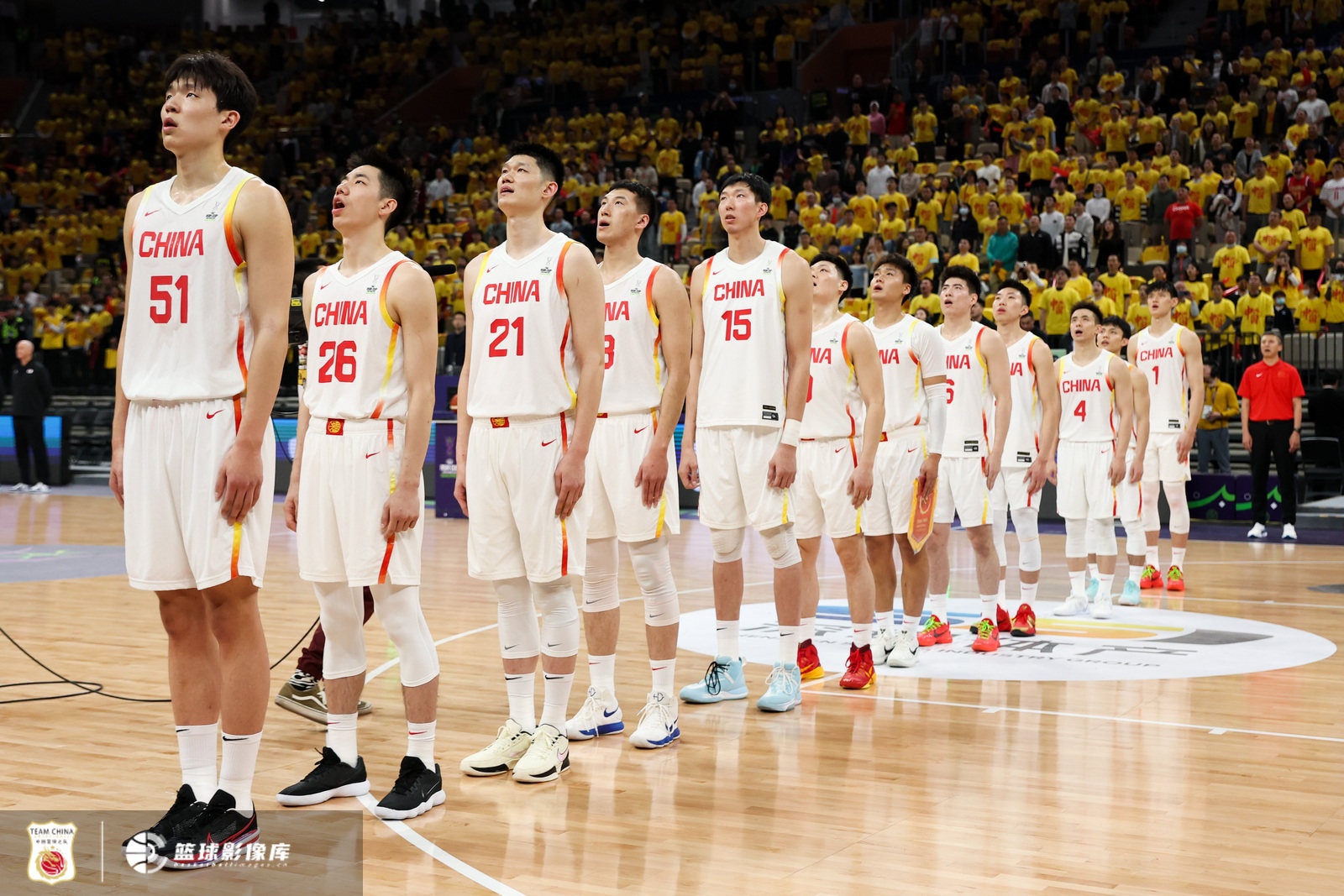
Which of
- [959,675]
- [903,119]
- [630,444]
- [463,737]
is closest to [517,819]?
[463,737]

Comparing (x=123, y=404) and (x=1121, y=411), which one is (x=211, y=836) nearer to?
(x=123, y=404)

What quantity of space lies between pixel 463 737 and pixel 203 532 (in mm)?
2104

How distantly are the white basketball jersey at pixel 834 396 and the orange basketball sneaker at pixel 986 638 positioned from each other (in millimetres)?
1704

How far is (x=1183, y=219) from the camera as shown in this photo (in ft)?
55.7

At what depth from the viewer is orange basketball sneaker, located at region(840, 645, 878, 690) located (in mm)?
6391

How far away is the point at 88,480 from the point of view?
20.5 m

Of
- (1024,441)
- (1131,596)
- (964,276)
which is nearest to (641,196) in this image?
(964,276)

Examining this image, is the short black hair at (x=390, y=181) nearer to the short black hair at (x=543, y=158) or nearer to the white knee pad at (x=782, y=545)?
the short black hair at (x=543, y=158)

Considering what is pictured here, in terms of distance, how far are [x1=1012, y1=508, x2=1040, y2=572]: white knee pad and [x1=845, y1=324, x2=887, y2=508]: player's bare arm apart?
225 centimetres

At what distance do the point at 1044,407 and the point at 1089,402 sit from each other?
1094mm

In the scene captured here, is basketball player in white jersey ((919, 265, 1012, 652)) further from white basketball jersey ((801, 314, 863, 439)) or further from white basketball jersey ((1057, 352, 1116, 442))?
white basketball jersey ((1057, 352, 1116, 442))

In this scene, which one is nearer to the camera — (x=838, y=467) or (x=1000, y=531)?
(x=838, y=467)

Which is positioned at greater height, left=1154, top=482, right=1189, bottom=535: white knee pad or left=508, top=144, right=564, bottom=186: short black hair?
left=508, top=144, right=564, bottom=186: short black hair

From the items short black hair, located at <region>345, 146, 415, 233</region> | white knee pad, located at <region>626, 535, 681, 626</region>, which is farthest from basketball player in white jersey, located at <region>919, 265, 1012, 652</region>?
short black hair, located at <region>345, 146, 415, 233</region>
